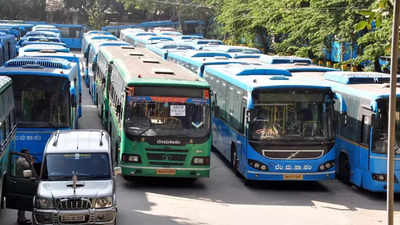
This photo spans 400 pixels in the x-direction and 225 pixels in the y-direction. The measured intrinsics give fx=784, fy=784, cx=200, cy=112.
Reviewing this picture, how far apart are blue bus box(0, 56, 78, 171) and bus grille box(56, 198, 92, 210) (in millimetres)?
6149

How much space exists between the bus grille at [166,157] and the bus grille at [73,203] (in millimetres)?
4798

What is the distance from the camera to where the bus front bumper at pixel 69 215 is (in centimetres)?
1304

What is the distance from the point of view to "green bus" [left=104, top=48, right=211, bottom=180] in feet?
58.4

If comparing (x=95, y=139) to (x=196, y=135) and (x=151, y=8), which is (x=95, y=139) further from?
(x=151, y=8)

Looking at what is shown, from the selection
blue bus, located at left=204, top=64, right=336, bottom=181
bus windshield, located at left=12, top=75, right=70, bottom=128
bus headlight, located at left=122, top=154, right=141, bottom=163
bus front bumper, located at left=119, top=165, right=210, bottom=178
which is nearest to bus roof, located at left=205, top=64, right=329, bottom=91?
blue bus, located at left=204, top=64, right=336, bottom=181

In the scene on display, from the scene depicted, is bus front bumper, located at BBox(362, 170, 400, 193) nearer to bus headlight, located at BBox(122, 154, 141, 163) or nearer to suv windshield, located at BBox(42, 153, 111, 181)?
bus headlight, located at BBox(122, 154, 141, 163)

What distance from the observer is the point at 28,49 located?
32500mm

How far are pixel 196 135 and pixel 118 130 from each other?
7.22ft

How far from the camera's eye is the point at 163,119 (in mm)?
17875

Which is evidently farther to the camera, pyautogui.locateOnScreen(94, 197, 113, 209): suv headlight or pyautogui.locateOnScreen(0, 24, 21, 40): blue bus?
pyautogui.locateOnScreen(0, 24, 21, 40): blue bus

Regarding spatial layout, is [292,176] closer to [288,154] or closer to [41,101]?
[288,154]

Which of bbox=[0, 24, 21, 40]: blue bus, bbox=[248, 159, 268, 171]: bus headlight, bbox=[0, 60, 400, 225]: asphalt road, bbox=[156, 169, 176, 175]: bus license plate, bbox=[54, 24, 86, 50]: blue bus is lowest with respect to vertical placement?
bbox=[0, 60, 400, 225]: asphalt road

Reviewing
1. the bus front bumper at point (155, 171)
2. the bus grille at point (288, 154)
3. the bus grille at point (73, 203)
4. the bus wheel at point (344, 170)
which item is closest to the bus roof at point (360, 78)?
the bus wheel at point (344, 170)

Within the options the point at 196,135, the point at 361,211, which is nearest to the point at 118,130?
the point at 196,135
